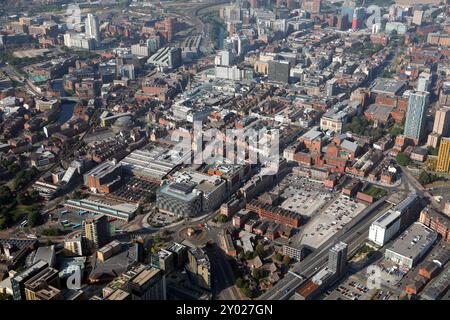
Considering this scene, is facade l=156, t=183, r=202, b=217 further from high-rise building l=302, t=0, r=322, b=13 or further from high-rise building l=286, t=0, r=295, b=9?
high-rise building l=286, t=0, r=295, b=9

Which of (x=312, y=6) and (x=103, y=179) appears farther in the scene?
(x=312, y=6)

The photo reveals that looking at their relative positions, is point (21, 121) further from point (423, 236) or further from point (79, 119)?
point (423, 236)

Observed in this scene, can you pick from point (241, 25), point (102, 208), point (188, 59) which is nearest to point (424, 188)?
point (102, 208)

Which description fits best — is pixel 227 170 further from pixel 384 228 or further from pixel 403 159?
pixel 403 159

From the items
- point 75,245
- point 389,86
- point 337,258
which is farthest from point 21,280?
point 389,86

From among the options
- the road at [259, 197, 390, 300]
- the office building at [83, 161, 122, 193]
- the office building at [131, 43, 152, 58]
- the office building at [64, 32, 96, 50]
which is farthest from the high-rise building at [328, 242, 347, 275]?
the office building at [64, 32, 96, 50]

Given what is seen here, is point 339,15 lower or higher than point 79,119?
higher
